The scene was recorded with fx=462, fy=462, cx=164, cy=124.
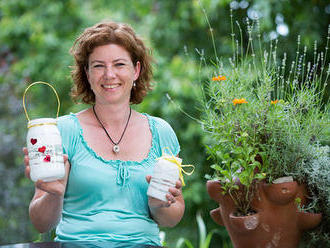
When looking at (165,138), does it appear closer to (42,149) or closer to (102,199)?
(102,199)

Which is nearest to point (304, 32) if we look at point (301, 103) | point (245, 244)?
point (301, 103)

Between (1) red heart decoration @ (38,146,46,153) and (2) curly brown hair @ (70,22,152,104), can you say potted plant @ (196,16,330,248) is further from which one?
(1) red heart decoration @ (38,146,46,153)

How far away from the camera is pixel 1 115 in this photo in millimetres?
4941

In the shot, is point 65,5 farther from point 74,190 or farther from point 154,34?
point 74,190

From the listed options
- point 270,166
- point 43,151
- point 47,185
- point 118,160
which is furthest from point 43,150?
point 270,166

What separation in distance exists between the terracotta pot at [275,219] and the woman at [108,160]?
1.00 ft

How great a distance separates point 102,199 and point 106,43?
0.65 m

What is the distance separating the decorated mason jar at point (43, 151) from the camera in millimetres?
1448

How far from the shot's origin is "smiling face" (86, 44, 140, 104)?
192cm

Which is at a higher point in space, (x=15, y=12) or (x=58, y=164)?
(x=15, y=12)

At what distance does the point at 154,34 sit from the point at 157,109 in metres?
0.88

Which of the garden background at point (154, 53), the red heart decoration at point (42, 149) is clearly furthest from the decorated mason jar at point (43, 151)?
the garden background at point (154, 53)

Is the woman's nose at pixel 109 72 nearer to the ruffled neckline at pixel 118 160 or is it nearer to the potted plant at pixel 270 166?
the ruffled neckline at pixel 118 160

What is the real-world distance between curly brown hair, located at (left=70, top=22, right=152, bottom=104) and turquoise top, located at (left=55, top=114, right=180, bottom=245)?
0.99 ft
